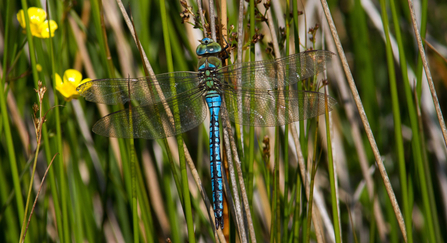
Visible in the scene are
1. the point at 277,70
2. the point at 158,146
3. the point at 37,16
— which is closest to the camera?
the point at 277,70

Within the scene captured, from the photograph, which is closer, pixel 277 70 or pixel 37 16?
pixel 277 70

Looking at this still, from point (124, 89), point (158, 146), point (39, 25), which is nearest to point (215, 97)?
point (124, 89)

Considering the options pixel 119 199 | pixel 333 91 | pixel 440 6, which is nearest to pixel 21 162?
pixel 119 199

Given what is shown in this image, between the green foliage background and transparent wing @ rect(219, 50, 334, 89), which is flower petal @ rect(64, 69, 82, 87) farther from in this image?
transparent wing @ rect(219, 50, 334, 89)

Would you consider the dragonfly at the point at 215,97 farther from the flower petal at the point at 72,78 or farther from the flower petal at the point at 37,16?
the flower petal at the point at 37,16

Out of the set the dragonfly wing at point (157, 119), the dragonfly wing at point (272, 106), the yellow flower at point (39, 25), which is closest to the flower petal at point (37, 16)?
the yellow flower at point (39, 25)

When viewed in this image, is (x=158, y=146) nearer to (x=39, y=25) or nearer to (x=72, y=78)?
(x=72, y=78)

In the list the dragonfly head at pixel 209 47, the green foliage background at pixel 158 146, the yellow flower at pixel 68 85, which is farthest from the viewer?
the green foliage background at pixel 158 146

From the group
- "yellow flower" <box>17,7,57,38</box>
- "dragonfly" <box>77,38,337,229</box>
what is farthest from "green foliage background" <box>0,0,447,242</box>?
"dragonfly" <box>77,38,337,229</box>

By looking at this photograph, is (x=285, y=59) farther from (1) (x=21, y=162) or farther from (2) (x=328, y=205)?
(1) (x=21, y=162)
